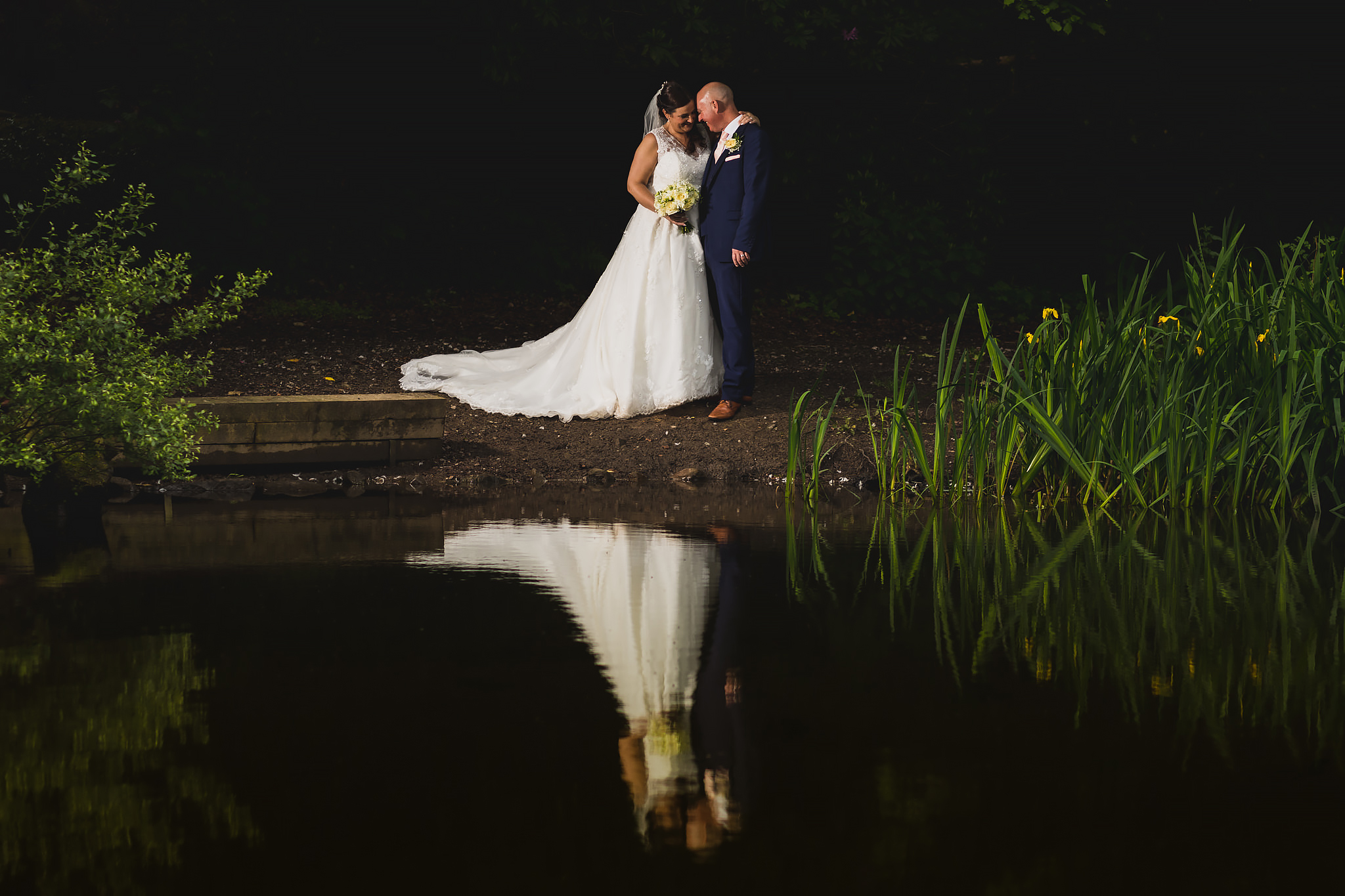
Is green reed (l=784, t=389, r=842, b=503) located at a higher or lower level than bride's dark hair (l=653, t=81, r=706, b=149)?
lower

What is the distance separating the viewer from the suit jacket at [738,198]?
7844 mm

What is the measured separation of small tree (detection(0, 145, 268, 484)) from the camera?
17.6 feet

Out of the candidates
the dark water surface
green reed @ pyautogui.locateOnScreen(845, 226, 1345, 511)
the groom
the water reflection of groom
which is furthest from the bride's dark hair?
the water reflection of groom

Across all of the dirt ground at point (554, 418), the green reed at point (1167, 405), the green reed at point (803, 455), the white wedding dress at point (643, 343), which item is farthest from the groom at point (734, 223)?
the green reed at point (1167, 405)

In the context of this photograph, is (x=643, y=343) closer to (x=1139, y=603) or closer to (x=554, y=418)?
(x=554, y=418)

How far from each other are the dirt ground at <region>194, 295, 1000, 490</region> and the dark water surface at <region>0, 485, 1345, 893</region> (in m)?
2.34

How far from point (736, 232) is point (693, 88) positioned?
250 inches

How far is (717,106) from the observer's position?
8.05 meters

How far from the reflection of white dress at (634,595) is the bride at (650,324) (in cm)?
284

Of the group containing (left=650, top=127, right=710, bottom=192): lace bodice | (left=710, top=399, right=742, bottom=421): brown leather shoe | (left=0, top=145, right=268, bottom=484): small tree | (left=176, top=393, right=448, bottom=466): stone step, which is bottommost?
(left=710, top=399, right=742, bottom=421): brown leather shoe

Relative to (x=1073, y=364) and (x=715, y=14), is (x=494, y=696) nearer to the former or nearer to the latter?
(x=1073, y=364)

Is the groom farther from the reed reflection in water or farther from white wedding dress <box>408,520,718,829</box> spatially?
white wedding dress <box>408,520,718,829</box>

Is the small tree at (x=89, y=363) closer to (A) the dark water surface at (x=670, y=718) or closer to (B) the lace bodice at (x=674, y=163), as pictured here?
(A) the dark water surface at (x=670, y=718)

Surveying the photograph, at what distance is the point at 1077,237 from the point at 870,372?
6461 millimetres
